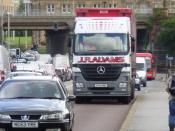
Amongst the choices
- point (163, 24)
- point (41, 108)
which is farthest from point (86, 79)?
point (163, 24)

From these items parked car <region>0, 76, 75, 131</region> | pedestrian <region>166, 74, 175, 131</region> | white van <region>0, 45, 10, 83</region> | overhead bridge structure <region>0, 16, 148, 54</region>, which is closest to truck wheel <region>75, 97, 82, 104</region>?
white van <region>0, 45, 10, 83</region>

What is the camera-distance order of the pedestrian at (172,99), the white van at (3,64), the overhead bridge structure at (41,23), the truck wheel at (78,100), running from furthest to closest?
the overhead bridge structure at (41,23) < the white van at (3,64) < the truck wheel at (78,100) < the pedestrian at (172,99)

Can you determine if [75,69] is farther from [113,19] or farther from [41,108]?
[41,108]

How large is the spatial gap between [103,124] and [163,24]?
89.8 metres

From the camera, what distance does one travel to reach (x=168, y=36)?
108812mm

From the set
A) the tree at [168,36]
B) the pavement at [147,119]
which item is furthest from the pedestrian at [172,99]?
the tree at [168,36]

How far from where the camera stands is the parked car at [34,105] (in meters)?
18.1

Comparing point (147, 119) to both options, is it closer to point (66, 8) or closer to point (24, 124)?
point (24, 124)

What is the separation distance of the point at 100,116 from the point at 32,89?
9235 millimetres

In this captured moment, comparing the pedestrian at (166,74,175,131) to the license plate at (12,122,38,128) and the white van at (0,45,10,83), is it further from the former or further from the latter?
the white van at (0,45,10,83)

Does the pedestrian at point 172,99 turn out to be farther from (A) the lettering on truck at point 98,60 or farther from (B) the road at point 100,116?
(A) the lettering on truck at point 98,60

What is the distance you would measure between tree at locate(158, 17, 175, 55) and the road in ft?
230

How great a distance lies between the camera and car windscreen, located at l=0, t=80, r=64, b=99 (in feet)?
64.1

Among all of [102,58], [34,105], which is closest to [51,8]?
[102,58]
